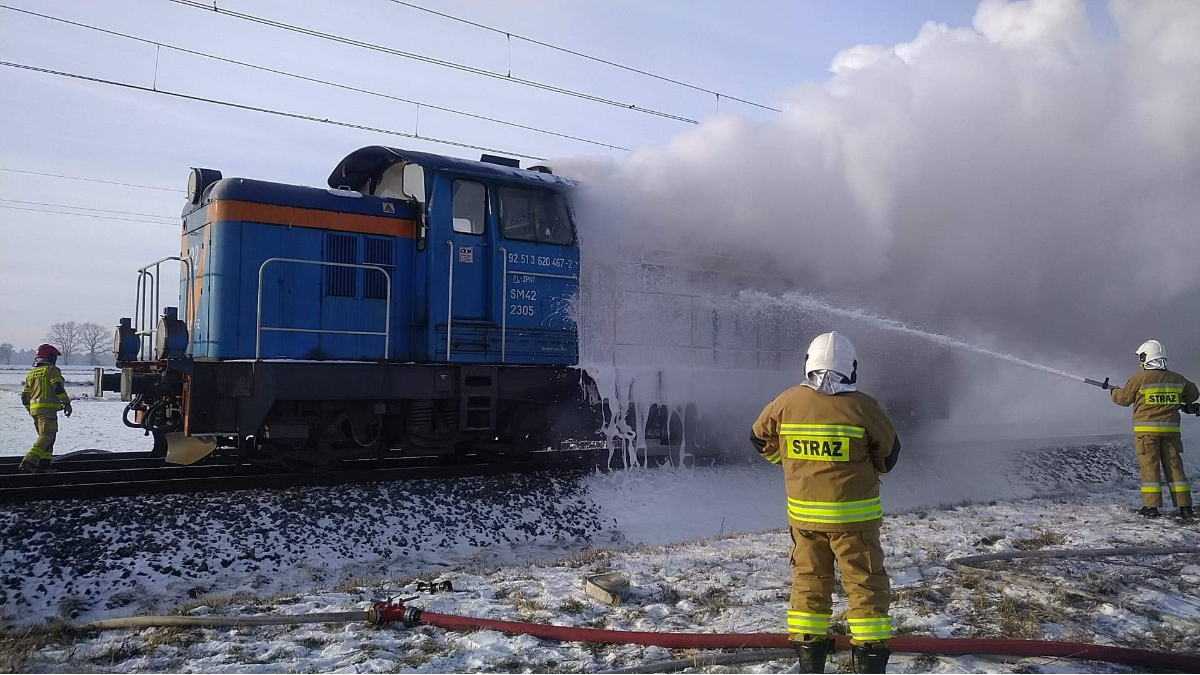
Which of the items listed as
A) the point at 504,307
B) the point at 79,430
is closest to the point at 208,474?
the point at 504,307

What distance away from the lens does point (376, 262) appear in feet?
28.4

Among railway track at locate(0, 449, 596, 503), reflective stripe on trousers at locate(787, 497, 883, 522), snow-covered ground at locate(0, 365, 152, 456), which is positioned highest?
reflective stripe on trousers at locate(787, 497, 883, 522)

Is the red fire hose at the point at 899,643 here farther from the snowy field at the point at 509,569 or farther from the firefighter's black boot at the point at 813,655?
the firefighter's black boot at the point at 813,655

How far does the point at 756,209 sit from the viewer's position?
1077 centimetres

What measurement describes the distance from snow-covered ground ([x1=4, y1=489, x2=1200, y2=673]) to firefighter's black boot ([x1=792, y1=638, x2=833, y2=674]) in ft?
0.67

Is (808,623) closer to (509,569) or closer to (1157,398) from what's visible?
(509,569)

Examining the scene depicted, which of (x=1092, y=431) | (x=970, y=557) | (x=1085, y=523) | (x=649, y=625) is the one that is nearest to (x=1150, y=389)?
(x=1085, y=523)

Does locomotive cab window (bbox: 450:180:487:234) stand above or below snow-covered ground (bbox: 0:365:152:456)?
above

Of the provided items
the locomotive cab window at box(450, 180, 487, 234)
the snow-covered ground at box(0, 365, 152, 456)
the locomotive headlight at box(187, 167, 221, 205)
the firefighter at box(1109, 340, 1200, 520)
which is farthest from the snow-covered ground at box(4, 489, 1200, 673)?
the snow-covered ground at box(0, 365, 152, 456)

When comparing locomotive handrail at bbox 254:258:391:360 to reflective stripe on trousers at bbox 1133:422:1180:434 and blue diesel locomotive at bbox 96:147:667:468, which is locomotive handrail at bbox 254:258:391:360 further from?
reflective stripe on trousers at bbox 1133:422:1180:434

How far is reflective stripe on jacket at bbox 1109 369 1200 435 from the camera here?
759 centimetres

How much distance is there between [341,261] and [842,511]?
21.9 feet

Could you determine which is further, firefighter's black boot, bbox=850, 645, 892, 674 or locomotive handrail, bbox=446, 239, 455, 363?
locomotive handrail, bbox=446, 239, 455, 363

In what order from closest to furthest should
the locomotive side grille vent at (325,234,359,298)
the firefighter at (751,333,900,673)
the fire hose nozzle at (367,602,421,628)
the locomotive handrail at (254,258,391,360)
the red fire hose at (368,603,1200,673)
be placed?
the firefighter at (751,333,900,673)
the red fire hose at (368,603,1200,673)
the fire hose nozzle at (367,602,421,628)
the locomotive handrail at (254,258,391,360)
the locomotive side grille vent at (325,234,359,298)
